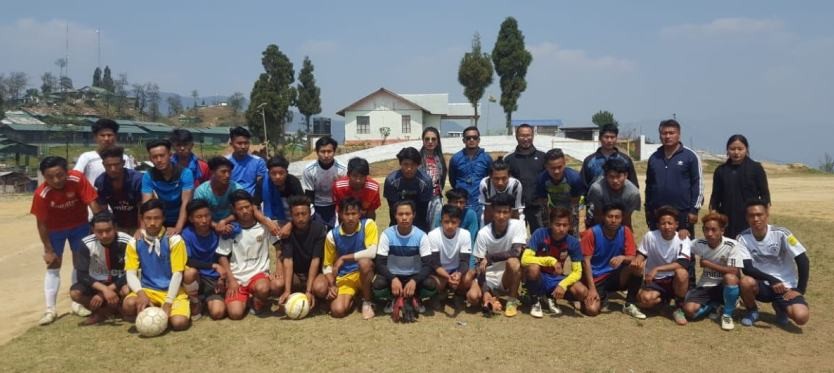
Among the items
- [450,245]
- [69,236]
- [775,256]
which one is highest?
[69,236]

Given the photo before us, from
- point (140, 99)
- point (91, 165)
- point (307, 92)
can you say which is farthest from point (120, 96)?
point (91, 165)

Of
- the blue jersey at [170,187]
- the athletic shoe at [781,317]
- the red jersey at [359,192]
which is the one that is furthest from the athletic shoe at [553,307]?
the blue jersey at [170,187]

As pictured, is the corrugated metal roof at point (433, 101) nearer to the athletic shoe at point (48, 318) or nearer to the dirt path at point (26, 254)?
the dirt path at point (26, 254)

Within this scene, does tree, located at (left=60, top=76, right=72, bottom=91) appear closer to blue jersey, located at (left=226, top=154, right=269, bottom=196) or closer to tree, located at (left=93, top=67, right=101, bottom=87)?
tree, located at (left=93, top=67, right=101, bottom=87)

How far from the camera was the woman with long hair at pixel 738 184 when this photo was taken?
6070 millimetres

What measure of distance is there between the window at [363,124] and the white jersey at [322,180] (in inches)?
1552

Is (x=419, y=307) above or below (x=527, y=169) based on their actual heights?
below

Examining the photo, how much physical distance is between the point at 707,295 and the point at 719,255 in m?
0.43

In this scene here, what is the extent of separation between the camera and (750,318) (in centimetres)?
557

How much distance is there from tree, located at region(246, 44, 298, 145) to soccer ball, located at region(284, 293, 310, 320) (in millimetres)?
33092

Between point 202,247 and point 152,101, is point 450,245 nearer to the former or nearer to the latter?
point 202,247

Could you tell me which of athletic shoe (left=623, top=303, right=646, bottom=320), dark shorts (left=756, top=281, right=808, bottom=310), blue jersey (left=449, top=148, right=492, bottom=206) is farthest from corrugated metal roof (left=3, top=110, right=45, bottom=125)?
dark shorts (left=756, top=281, right=808, bottom=310)

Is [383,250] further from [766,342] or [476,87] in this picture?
[476,87]

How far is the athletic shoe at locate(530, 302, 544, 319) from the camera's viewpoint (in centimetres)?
580
